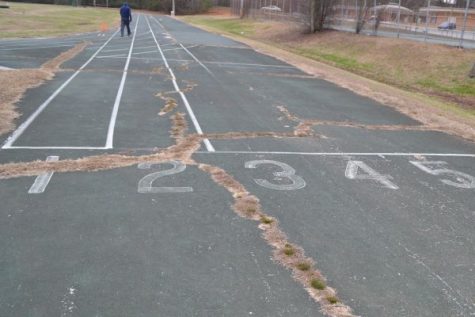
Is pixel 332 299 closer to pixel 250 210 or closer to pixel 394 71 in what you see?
pixel 250 210

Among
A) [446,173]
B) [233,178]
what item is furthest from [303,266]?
[446,173]

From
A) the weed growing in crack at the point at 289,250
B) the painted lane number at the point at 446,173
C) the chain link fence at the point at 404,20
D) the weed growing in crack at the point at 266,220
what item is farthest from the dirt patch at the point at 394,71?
the weed growing in crack at the point at 289,250

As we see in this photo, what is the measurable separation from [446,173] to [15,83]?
11.8 metres

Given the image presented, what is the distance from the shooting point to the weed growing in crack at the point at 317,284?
15.6 feet

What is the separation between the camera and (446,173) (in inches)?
340

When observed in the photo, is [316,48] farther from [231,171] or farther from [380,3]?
[231,171]

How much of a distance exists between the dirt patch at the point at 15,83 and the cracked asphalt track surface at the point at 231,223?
426mm

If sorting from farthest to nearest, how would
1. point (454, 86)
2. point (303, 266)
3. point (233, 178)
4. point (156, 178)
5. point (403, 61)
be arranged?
point (403, 61) < point (454, 86) < point (233, 178) < point (156, 178) < point (303, 266)

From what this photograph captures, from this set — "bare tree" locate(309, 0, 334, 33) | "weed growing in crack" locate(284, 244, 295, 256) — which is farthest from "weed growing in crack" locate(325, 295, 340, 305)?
"bare tree" locate(309, 0, 334, 33)

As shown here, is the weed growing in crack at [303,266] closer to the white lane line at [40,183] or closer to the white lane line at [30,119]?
the white lane line at [40,183]

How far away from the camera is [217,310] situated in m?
4.32

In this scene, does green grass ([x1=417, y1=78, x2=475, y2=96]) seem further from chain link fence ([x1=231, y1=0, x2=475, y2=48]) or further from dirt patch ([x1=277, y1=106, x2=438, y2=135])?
dirt patch ([x1=277, y1=106, x2=438, y2=135])

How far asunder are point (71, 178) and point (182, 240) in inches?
101

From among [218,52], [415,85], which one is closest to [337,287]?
[415,85]
